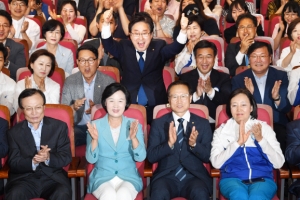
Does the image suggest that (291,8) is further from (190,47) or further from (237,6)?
(190,47)

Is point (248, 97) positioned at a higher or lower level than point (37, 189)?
higher

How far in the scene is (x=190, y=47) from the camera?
5680 mm

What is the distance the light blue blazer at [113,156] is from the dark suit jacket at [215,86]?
86cm

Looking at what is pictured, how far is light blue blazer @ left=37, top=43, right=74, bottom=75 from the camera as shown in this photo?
5688mm

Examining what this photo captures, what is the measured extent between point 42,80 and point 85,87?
319mm

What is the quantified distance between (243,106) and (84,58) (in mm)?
1361

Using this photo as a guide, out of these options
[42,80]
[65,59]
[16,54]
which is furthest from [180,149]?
[16,54]

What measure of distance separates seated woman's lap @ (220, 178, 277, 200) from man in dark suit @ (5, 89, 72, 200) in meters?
0.96

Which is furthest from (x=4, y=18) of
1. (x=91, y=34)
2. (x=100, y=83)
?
(x=100, y=83)

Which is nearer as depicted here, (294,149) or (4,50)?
(294,149)

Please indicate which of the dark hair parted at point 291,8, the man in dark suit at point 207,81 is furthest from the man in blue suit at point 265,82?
the dark hair parted at point 291,8

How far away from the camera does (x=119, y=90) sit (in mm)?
4273

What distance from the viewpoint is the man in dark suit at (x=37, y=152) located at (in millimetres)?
4160

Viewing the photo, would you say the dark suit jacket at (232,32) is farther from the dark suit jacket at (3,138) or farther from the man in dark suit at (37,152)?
the dark suit jacket at (3,138)
